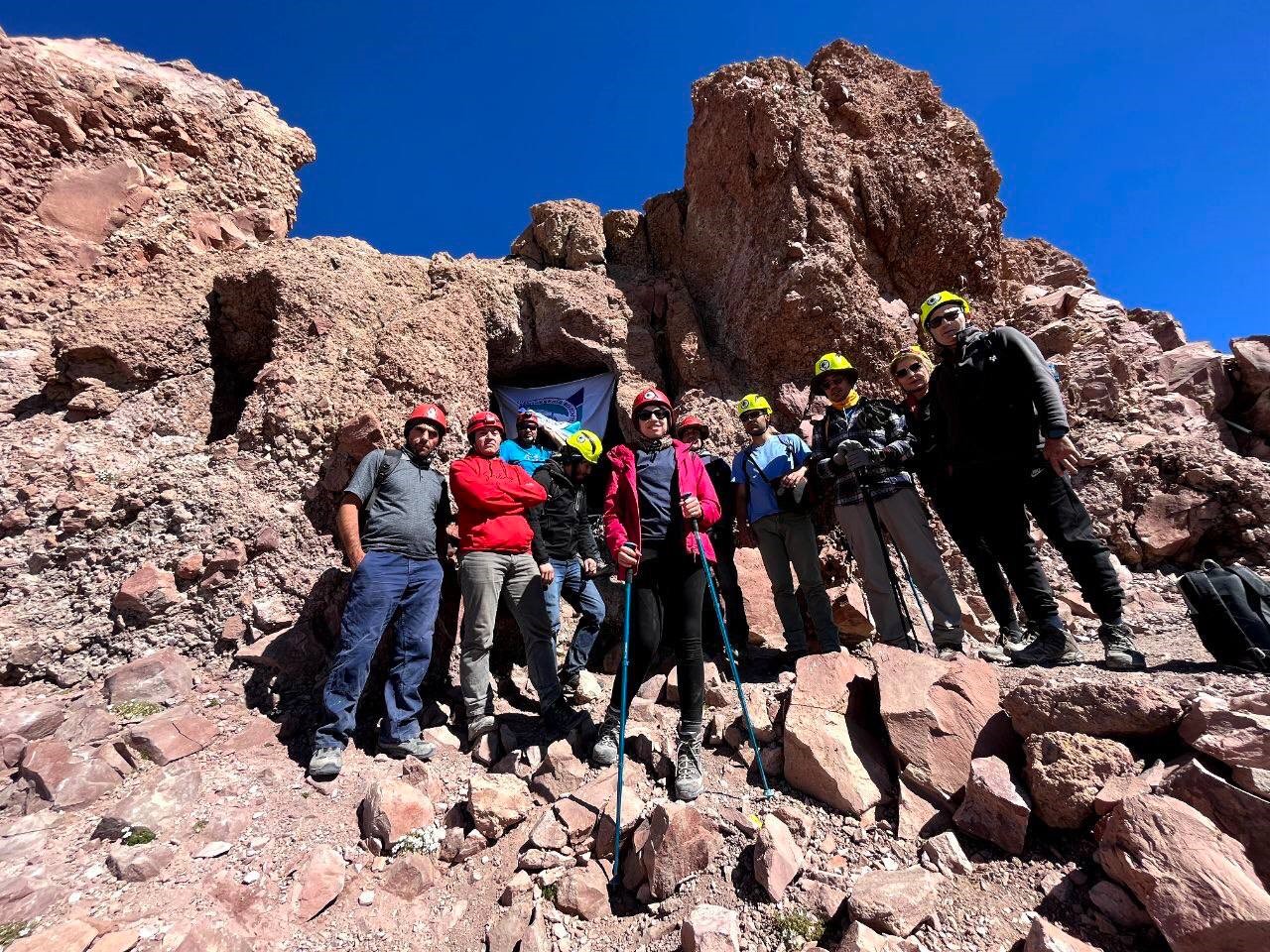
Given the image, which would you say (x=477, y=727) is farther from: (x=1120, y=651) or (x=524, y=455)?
(x=1120, y=651)

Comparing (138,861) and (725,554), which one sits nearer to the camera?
(138,861)

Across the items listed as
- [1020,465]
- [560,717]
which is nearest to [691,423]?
[1020,465]

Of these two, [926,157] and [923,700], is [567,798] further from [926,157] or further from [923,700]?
[926,157]

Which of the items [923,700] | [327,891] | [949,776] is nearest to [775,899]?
[949,776]

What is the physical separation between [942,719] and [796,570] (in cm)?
210

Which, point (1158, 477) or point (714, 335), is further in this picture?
point (714, 335)

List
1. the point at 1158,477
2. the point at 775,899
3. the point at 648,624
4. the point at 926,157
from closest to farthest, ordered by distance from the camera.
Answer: the point at 775,899 → the point at 648,624 → the point at 1158,477 → the point at 926,157

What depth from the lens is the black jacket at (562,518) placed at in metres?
5.32

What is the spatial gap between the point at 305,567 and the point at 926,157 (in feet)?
35.3

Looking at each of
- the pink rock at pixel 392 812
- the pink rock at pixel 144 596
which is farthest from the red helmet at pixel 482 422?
the pink rock at pixel 144 596

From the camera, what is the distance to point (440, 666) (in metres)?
5.10

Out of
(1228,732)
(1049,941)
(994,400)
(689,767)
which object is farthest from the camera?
(994,400)

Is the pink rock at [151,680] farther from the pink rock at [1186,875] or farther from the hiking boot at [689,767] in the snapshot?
the pink rock at [1186,875]

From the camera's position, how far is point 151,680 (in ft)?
14.4
